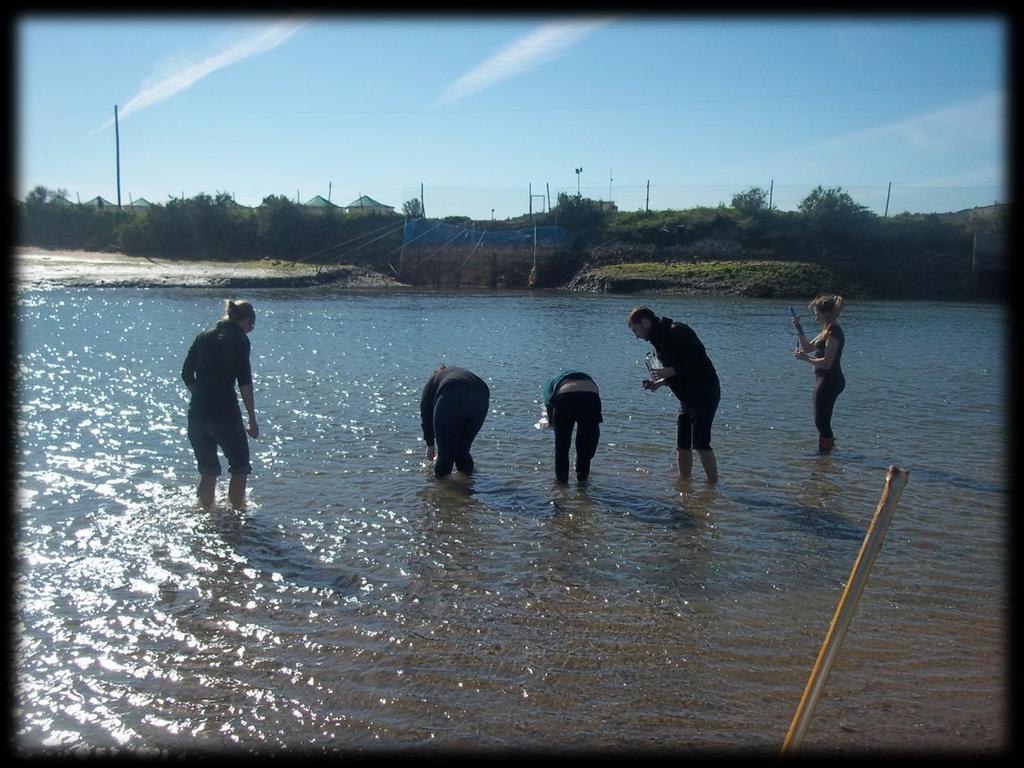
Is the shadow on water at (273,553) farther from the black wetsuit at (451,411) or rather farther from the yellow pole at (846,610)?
the yellow pole at (846,610)

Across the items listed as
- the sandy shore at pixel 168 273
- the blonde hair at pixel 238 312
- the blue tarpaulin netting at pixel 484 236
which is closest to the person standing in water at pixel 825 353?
the blonde hair at pixel 238 312

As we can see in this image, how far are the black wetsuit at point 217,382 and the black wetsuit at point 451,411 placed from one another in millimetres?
1691

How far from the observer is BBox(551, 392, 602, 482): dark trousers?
8.23 m

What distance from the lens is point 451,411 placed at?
27.1ft

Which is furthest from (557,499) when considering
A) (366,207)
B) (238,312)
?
(366,207)

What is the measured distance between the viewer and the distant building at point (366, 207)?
206 ft

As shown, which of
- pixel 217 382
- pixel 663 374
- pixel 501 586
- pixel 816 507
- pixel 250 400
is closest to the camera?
pixel 501 586

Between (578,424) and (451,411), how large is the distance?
1.13 metres

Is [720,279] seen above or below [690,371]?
above

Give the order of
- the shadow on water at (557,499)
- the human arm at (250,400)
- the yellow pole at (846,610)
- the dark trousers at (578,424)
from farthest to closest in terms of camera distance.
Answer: the dark trousers at (578,424)
the shadow on water at (557,499)
the human arm at (250,400)
the yellow pole at (846,610)

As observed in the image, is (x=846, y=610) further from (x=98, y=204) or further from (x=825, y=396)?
(x=98, y=204)

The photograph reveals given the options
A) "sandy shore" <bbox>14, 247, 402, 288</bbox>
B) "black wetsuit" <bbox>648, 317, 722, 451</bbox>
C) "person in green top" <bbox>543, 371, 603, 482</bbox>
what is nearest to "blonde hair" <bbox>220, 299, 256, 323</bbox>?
"person in green top" <bbox>543, 371, 603, 482</bbox>

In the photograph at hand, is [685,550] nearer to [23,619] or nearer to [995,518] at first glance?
[995,518]

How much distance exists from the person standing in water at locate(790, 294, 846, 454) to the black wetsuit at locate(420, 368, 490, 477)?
343 cm
